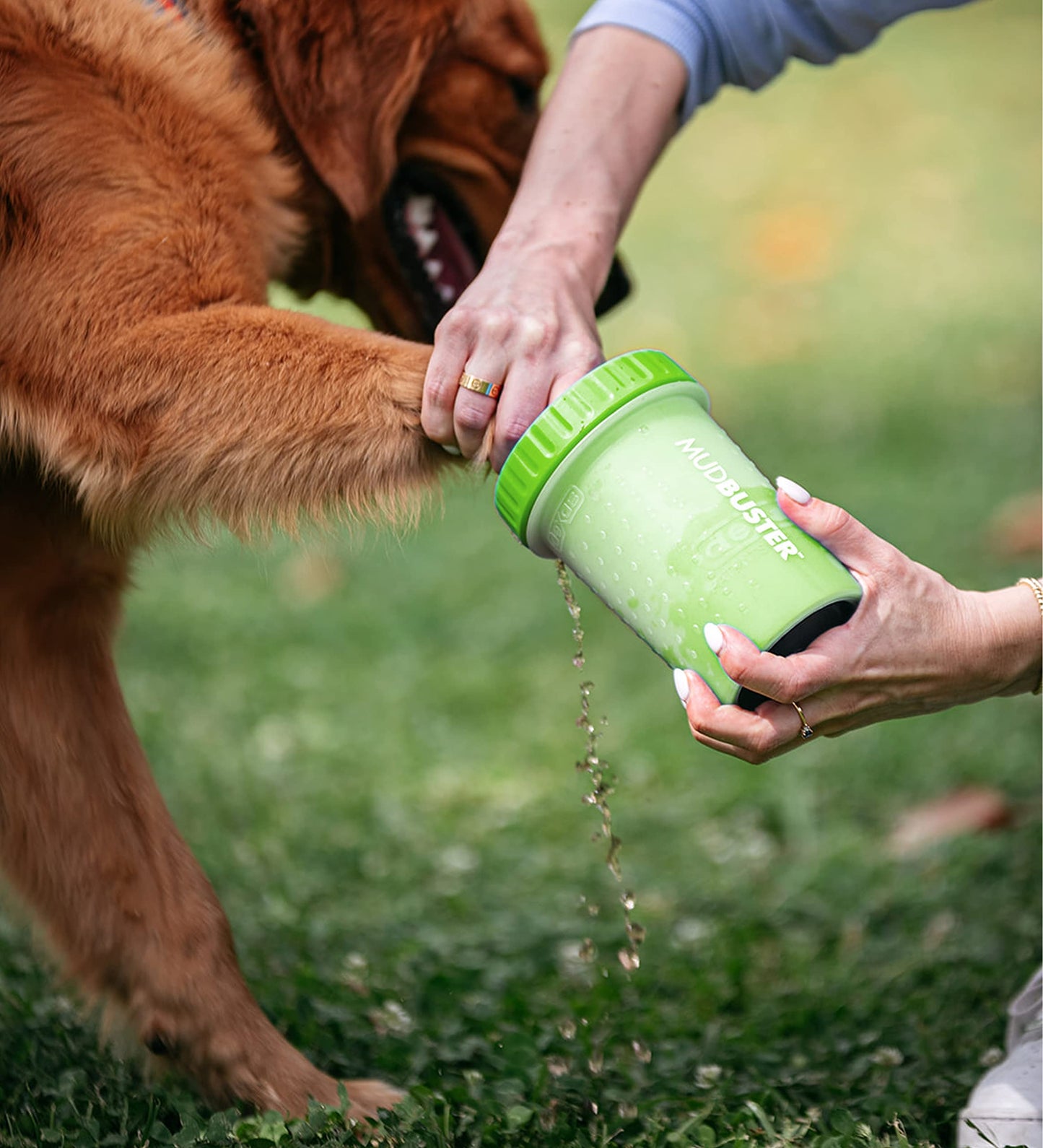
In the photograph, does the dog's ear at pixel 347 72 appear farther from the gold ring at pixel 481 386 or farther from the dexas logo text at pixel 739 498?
the dexas logo text at pixel 739 498

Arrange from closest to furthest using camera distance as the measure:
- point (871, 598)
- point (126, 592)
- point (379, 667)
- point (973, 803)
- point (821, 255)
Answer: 1. point (871, 598)
2. point (126, 592)
3. point (973, 803)
4. point (379, 667)
5. point (821, 255)

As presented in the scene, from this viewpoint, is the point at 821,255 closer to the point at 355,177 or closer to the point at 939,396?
the point at 939,396

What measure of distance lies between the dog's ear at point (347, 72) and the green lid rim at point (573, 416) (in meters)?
0.85

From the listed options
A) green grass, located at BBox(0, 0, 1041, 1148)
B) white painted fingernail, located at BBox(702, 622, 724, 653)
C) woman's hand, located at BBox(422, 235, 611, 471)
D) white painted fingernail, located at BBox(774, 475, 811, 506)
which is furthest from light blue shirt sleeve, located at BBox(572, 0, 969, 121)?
white painted fingernail, located at BBox(702, 622, 724, 653)

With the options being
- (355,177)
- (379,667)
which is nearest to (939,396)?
(379,667)

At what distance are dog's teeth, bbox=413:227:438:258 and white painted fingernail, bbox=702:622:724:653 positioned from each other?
51.0 inches

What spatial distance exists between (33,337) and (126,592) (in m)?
0.49

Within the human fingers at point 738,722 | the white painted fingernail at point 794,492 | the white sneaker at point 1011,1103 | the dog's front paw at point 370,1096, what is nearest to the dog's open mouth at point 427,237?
the white painted fingernail at point 794,492

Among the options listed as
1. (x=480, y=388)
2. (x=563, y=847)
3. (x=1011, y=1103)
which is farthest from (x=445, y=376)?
(x=563, y=847)

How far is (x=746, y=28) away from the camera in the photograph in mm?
2189

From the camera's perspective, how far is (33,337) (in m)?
1.78

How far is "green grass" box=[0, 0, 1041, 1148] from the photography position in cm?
188

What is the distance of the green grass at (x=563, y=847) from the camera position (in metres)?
1.88

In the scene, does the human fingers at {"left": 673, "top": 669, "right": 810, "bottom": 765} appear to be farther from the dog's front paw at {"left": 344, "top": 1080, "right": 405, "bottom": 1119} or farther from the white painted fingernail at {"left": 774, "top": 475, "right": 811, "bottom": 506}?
the dog's front paw at {"left": 344, "top": 1080, "right": 405, "bottom": 1119}
